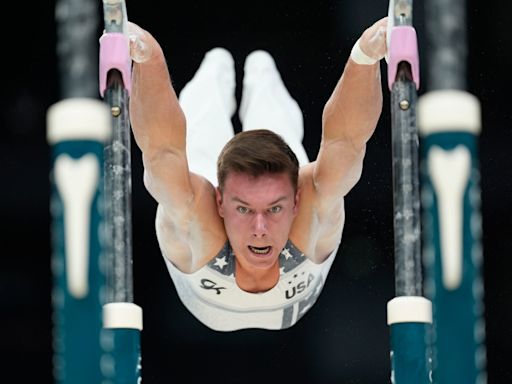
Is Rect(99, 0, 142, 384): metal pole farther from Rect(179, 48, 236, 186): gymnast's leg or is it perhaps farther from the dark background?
the dark background

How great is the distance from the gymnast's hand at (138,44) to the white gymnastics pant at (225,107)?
1785 mm

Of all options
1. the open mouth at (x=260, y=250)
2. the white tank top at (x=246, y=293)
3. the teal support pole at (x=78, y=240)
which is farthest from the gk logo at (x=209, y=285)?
the teal support pole at (x=78, y=240)

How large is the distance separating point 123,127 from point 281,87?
3.66m

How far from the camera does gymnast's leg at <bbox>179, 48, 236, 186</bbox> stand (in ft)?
19.5

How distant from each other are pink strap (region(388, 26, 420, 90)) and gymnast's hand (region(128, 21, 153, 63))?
2.90 ft

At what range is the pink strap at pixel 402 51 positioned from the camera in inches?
132

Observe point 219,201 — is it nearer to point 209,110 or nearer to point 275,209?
point 275,209

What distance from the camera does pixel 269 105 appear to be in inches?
255

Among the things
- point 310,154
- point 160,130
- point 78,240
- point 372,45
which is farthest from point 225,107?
point 78,240

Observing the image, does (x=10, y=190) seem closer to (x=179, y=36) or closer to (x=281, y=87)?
(x=179, y=36)

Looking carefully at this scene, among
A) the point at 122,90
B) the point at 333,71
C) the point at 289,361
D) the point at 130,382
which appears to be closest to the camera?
the point at 130,382

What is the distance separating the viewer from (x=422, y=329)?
3088 mm

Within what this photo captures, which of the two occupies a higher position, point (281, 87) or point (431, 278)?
point (281, 87)

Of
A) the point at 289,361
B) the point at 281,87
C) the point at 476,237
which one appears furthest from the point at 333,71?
the point at 476,237
